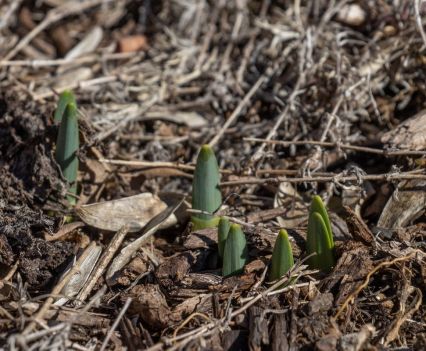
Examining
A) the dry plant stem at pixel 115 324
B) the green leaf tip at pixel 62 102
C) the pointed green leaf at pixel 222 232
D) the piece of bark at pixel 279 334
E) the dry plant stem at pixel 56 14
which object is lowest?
the piece of bark at pixel 279 334

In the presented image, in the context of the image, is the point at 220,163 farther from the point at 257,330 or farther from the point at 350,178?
the point at 257,330

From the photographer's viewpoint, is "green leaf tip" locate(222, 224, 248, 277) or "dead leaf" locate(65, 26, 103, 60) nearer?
"green leaf tip" locate(222, 224, 248, 277)

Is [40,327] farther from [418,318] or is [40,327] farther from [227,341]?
[418,318]

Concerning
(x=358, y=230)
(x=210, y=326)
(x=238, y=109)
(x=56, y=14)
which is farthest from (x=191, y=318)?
(x=56, y=14)

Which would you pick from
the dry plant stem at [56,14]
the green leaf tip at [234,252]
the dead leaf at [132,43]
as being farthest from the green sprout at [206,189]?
the dry plant stem at [56,14]

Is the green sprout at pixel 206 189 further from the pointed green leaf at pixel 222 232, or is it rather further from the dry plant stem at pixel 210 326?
the dry plant stem at pixel 210 326

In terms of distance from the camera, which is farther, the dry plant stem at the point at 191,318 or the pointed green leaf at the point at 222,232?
the pointed green leaf at the point at 222,232

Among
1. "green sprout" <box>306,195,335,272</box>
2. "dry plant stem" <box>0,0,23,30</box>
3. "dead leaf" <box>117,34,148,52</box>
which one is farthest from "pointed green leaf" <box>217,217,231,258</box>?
"dry plant stem" <box>0,0,23,30</box>

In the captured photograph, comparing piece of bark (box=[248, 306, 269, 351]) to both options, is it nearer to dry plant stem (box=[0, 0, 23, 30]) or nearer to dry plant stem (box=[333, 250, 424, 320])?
dry plant stem (box=[333, 250, 424, 320])
